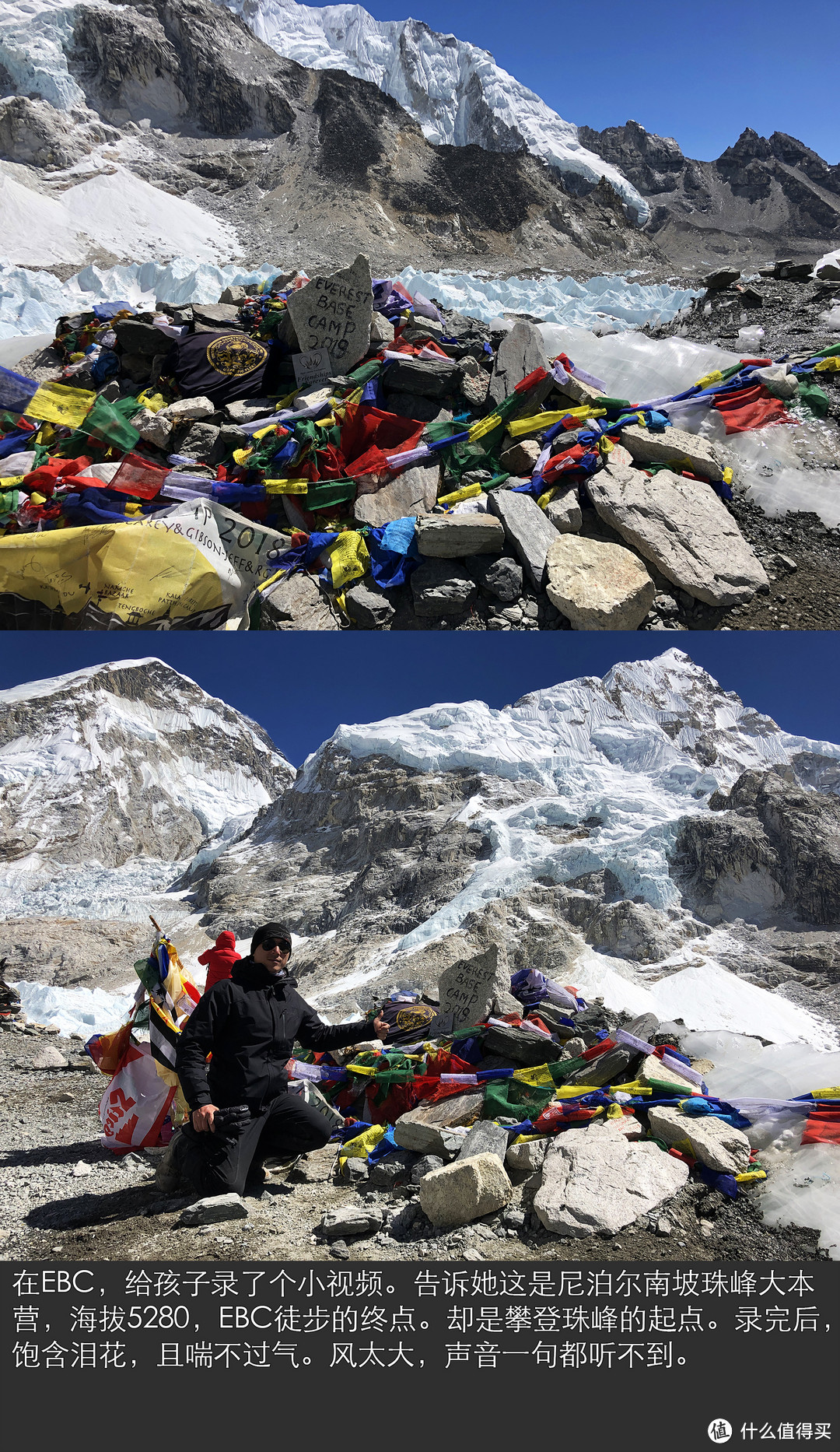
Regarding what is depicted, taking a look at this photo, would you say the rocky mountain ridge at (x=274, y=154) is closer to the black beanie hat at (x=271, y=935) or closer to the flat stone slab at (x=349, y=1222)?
the black beanie hat at (x=271, y=935)

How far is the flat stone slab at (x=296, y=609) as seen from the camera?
4820mm

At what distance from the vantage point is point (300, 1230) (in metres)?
2.92

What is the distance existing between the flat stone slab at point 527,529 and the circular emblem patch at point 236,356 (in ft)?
9.27

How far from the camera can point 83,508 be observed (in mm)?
5230

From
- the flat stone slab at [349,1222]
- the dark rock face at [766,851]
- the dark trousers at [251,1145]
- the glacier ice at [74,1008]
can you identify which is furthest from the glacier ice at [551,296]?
the flat stone slab at [349,1222]

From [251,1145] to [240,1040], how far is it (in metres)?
0.41

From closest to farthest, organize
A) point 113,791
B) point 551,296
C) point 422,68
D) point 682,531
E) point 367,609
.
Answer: point 367,609 → point 682,531 → point 113,791 → point 551,296 → point 422,68

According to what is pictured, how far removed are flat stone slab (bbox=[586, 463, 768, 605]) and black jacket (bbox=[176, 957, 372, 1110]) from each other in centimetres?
343

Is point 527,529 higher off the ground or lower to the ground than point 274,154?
lower

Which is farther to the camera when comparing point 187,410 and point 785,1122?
point 187,410

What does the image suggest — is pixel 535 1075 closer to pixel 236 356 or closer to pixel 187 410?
pixel 187 410

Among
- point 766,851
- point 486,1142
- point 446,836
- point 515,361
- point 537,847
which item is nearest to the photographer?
point 486,1142

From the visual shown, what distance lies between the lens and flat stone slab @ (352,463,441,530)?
17.6ft

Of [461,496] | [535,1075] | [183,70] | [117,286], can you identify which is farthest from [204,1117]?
[183,70]
